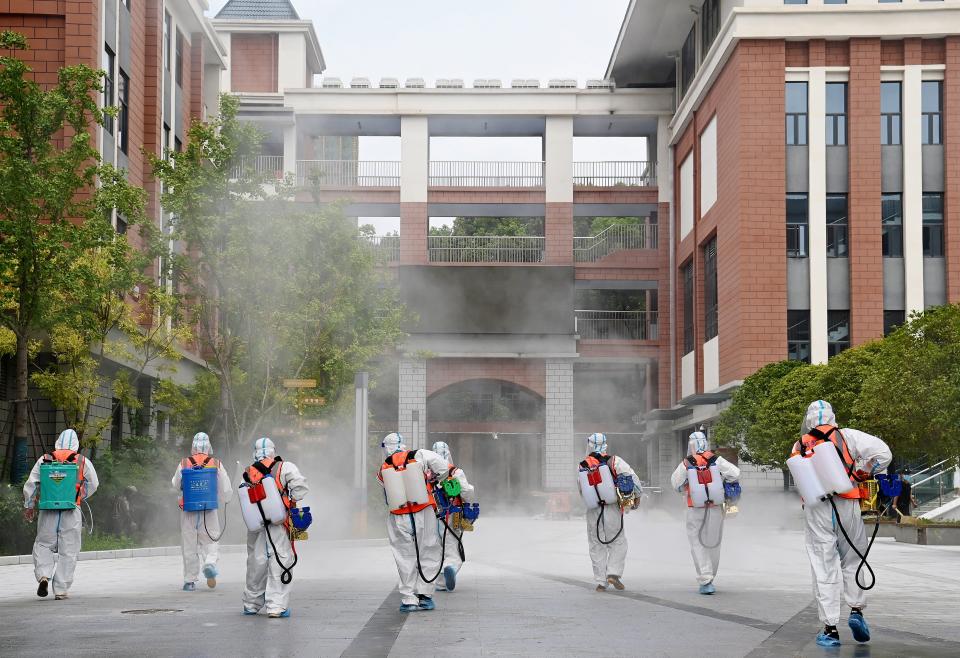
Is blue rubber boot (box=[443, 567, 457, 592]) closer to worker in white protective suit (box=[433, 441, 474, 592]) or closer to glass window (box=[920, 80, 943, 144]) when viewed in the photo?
worker in white protective suit (box=[433, 441, 474, 592])

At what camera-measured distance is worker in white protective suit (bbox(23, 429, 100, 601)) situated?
14062 mm

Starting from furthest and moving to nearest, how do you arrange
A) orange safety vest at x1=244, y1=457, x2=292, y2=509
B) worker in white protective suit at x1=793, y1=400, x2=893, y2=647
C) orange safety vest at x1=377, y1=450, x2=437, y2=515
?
orange safety vest at x1=377, y1=450, x2=437, y2=515, orange safety vest at x1=244, y1=457, x2=292, y2=509, worker in white protective suit at x1=793, y1=400, x2=893, y2=647

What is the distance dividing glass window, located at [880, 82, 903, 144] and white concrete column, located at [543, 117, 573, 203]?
13.9 m

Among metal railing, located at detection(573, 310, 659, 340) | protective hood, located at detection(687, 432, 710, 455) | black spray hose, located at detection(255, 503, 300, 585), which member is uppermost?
metal railing, located at detection(573, 310, 659, 340)

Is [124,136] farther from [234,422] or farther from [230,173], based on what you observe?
[234,422]

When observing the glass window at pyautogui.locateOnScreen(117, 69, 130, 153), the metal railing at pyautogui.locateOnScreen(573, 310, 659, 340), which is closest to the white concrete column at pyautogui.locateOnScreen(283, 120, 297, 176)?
the metal railing at pyautogui.locateOnScreen(573, 310, 659, 340)

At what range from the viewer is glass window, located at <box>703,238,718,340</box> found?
4416 centimetres

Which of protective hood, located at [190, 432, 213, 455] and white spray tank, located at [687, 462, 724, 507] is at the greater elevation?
protective hood, located at [190, 432, 213, 455]

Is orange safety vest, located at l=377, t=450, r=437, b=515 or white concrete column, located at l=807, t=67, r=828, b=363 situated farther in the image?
white concrete column, located at l=807, t=67, r=828, b=363

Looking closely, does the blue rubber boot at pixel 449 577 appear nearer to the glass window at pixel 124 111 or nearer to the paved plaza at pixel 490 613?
the paved plaza at pixel 490 613

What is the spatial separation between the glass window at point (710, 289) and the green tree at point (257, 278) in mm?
18025

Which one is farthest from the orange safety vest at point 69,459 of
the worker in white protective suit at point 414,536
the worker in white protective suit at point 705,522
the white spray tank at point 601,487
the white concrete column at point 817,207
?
the white concrete column at point 817,207

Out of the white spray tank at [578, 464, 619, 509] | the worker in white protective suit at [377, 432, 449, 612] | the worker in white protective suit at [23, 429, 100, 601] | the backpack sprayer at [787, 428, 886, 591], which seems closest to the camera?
the backpack sprayer at [787, 428, 886, 591]

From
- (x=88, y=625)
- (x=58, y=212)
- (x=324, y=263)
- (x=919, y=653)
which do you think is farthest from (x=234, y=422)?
(x=919, y=653)
